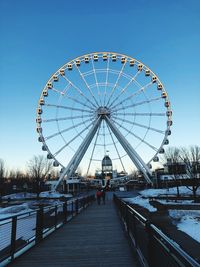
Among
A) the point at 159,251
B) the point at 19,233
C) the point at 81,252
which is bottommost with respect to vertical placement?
the point at 81,252

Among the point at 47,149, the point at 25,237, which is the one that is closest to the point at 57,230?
the point at 25,237

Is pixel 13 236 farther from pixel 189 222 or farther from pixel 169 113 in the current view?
pixel 169 113

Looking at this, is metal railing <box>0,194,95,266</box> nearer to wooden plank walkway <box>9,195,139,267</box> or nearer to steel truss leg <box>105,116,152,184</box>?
wooden plank walkway <box>9,195,139,267</box>

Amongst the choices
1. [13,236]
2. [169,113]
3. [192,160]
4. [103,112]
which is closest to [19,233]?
[13,236]

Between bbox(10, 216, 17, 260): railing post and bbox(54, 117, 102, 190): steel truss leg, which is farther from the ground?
bbox(54, 117, 102, 190): steel truss leg

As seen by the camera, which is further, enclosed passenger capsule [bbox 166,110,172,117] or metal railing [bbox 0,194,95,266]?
enclosed passenger capsule [bbox 166,110,172,117]

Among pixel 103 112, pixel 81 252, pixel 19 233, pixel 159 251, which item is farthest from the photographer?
pixel 103 112

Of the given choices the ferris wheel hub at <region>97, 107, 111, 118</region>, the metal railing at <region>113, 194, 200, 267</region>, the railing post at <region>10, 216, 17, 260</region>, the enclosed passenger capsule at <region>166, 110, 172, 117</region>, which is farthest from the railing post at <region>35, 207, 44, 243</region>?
the enclosed passenger capsule at <region>166, 110, 172, 117</region>

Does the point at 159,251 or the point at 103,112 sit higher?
the point at 103,112

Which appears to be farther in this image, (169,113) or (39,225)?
(169,113)

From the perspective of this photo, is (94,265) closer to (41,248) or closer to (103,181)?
(41,248)

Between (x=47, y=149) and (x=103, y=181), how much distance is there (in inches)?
1411

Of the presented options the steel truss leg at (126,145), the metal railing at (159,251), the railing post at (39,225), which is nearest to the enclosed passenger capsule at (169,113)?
the steel truss leg at (126,145)

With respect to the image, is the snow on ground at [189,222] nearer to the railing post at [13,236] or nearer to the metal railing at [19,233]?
the metal railing at [19,233]
